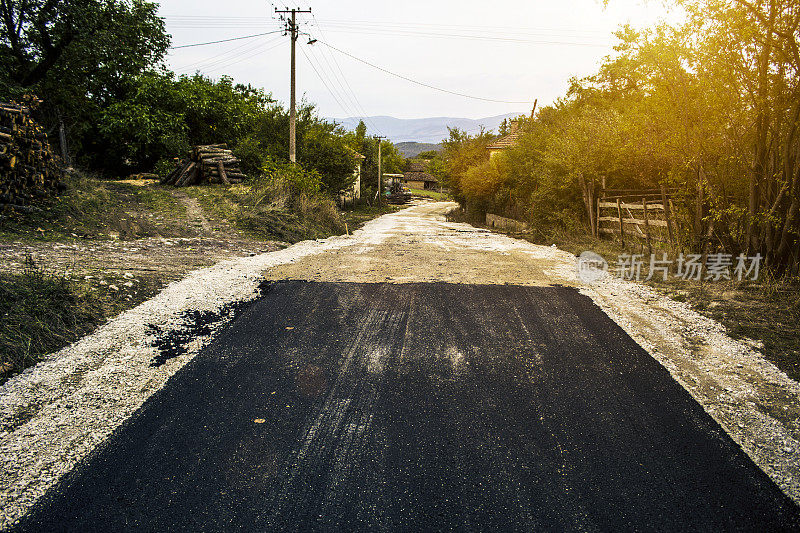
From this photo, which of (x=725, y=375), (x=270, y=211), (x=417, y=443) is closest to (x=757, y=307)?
(x=725, y=375)

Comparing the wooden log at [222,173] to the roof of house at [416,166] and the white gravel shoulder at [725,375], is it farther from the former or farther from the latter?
the roof of house at [416,166]

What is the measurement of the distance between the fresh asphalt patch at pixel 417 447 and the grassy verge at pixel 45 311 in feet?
4.37

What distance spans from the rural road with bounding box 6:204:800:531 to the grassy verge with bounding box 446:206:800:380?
141 cm

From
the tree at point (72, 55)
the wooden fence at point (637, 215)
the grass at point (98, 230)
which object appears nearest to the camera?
the grass at point (98, 230)

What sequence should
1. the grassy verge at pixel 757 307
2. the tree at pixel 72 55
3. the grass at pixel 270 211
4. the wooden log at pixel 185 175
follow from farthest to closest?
the tree at pixel 72 55 → the wooden log at pixel 185 175 → the grass at pixel 270 211 → the grassy verge at pixel 757 307

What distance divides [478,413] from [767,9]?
732 cm

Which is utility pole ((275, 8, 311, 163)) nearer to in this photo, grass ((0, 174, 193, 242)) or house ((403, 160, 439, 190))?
grass ((0, 174, 193, 242))

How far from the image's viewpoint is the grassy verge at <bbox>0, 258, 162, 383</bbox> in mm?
3586

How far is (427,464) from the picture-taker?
2.59 metres

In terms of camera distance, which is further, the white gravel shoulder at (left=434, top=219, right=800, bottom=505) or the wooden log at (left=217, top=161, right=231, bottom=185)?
the wooden log at (left=217, top=161, right=231, bottom=185)

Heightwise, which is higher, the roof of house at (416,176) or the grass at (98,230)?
the roof of house at (416,176)

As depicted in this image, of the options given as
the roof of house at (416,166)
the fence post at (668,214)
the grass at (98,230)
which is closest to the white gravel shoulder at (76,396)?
the grass at (98,230)

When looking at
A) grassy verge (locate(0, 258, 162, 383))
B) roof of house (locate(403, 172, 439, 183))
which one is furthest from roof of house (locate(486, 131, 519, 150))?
roof of house (locate(403, 172, 439, 183))

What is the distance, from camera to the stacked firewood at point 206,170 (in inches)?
609
